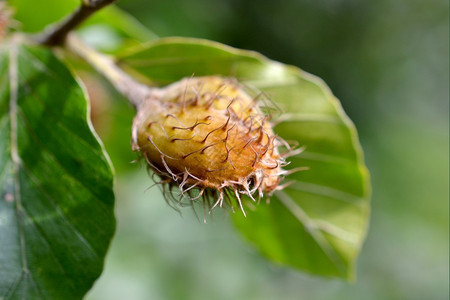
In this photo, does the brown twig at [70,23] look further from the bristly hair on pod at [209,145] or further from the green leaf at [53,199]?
the bristly hair on pod at [209,145]

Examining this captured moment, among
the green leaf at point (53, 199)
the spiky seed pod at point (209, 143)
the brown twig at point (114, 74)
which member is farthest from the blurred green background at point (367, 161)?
the spiky seed pod at point (209, 143)

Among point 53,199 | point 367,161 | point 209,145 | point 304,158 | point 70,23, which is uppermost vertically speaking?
point 70,23

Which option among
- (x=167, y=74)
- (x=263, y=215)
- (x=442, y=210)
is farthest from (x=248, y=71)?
(x=442, y=210)

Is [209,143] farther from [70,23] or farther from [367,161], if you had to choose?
[367,161]

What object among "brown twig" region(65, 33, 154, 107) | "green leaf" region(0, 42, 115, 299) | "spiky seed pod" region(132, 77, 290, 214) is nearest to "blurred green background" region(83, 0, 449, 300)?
"brown twig" region(65, 33, 154, 107)

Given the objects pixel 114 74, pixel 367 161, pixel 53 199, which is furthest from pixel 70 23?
pixel 367 161

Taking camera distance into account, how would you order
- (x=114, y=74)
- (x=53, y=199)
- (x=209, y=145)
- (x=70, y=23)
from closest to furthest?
1. (x=209, y=145)
2. (x=53, y=199)
3. (x=70, y=23)
4. (x=114, y=74)
